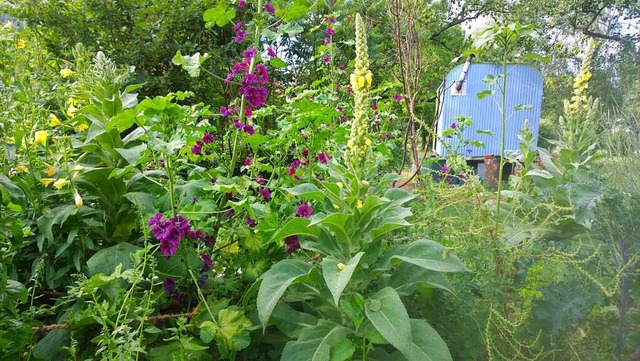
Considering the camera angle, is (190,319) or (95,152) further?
(95,152)

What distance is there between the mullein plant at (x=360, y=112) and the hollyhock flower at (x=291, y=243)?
0.44 meters

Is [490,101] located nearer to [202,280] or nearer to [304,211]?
[304,211]

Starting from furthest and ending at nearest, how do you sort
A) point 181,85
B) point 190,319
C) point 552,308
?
1. point 181,85
2. point 190,319
3. point 552,308

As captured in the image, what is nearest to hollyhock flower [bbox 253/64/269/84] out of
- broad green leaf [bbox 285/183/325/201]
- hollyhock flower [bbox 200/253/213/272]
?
broad green leaf [bbox 285/183/325/201]

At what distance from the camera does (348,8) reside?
6.23 meters

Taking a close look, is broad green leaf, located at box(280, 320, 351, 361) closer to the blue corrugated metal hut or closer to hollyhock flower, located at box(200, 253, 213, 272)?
hollyhock flower, located at box(200, 253, 213, 272)

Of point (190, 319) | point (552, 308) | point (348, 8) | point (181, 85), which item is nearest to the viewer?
point (552, 308)

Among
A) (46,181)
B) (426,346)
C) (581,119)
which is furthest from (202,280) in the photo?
(581,119)

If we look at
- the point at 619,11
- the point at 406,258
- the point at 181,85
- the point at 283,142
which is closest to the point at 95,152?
the point at 283,142

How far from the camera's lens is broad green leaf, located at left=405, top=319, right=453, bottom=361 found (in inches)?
60.6

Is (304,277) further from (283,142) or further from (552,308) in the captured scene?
(552,308)

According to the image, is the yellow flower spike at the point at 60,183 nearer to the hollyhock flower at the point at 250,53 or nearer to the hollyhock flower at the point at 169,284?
the hollyhock flower at the point at 169,284

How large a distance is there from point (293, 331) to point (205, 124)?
962 millimetres

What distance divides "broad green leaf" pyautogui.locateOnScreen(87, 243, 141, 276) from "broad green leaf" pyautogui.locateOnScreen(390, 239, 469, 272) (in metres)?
1.07
